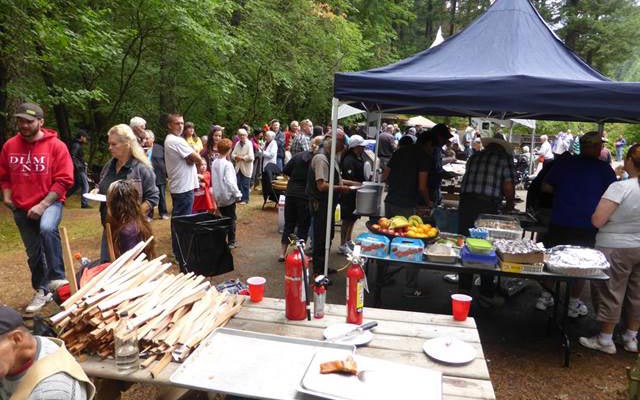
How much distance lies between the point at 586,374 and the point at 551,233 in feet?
4.87

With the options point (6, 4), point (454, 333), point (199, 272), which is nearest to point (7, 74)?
point (6, 4)

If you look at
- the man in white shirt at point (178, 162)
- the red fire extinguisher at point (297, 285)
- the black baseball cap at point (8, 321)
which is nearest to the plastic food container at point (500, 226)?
the red fire extinguisher at point (297, 285)

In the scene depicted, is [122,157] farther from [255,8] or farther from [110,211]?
[255,8]

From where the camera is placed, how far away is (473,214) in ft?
16.4

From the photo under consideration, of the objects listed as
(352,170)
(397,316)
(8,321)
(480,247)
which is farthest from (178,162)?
(8,321)

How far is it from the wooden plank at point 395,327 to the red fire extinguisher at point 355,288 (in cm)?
9

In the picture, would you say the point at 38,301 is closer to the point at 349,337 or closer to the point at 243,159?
the point at 349,337

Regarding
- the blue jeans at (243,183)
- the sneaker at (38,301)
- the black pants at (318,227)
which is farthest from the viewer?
the blue jeans at (243,183)

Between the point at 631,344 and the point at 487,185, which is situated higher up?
the point at 487,185

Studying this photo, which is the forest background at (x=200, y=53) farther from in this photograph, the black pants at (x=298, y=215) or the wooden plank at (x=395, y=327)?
the wooden plank at (x=395, y=327)

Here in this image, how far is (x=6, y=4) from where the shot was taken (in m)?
6.91

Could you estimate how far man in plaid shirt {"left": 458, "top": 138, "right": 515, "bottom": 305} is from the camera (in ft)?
15.6

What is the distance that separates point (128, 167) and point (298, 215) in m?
2.35

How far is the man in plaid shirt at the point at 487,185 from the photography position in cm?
474
